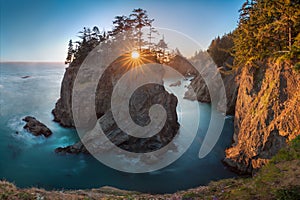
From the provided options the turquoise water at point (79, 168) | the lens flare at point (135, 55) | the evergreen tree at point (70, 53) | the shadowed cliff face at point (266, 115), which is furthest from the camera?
the evergreen tree at point (70, 53)

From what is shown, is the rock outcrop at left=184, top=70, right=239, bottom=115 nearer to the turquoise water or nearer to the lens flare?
the turquoise water

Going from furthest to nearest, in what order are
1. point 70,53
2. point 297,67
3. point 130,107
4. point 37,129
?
1. point 70,53
2. point 37,129
3. point 130,107
4. point 297,67


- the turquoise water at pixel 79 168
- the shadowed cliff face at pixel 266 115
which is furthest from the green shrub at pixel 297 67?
the turquoise water at pixel 79 168

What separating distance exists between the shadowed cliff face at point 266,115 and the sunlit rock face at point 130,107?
35.6 feet

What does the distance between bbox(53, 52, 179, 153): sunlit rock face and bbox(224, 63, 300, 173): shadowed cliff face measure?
10.9 metres

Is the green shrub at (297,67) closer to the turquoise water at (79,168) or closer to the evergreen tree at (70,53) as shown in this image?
the turquoise water at (79,168)

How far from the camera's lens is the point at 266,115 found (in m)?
19.8

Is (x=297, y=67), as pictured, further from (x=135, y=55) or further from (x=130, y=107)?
(x=135, y=55)

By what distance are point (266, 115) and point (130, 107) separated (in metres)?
18.9

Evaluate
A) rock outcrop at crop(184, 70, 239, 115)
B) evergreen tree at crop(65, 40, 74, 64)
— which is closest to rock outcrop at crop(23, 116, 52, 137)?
evergreen tree at crop(65, 40, 74, 64)

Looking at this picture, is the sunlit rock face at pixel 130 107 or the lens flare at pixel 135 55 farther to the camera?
the lens flare at pixel 135 55

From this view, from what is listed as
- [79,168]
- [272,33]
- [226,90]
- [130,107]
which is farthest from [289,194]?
[226,90]

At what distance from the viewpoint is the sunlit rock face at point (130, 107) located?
1170 inches

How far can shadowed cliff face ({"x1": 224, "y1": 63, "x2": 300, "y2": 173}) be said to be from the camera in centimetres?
1767
